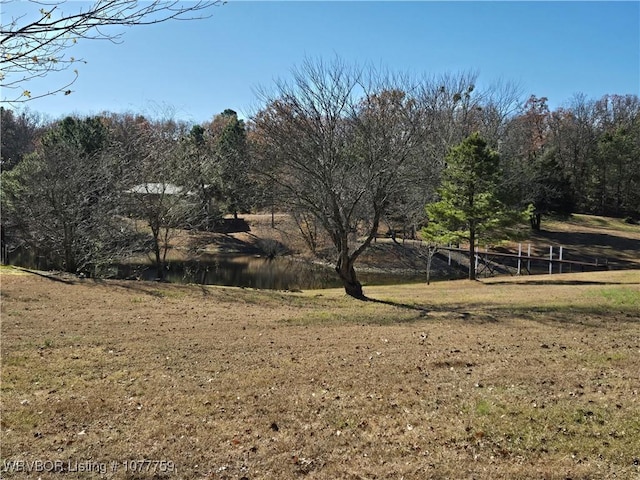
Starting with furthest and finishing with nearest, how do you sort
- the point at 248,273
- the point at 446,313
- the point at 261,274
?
the point at 248,273 → the point at 261,274 → the point at 446,313

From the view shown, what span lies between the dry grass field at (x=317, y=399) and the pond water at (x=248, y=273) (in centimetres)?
1490

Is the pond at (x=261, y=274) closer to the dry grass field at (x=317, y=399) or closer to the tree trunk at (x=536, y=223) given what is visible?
the dry grass field at (x=317, y=399)

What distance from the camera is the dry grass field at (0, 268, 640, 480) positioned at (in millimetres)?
3478

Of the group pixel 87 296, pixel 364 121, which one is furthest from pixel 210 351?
pixel 364 121

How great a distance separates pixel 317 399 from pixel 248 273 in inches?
948

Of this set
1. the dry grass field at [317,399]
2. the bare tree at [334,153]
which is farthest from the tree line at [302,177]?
the dry grass field at [317,399]

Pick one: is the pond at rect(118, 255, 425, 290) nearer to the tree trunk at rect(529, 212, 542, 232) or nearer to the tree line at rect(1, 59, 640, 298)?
the tree line at rect(1, 59, 640, 298)

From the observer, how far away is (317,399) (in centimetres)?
471

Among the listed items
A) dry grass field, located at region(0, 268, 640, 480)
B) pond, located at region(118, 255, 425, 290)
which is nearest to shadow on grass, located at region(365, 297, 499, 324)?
dry grass field, located at region(0, 268, 640, 480)

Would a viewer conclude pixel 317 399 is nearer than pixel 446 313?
Yes

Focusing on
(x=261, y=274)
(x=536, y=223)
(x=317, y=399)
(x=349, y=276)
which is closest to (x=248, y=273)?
(x=261, y=274)

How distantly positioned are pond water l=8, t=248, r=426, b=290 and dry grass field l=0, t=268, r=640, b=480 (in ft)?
48.9

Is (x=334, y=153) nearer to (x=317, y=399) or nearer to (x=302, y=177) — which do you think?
(x=302, y=177)

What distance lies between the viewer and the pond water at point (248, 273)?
955 inches
